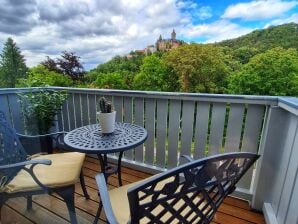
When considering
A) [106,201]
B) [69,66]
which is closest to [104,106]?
[106,201]

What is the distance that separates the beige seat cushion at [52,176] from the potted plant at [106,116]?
387mm

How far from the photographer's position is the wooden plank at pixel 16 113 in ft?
9.22

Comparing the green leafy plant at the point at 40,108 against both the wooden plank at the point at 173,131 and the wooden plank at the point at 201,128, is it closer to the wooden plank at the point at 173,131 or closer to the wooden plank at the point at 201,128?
the wooden plank at the point at 173,131

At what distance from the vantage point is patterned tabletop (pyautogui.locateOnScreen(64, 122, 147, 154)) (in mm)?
1406

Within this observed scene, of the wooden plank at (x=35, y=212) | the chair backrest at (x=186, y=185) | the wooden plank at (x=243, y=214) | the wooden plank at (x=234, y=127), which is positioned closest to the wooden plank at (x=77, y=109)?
the wooden plank at (x=35, y=212)

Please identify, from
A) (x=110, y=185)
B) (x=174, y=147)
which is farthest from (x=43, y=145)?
(x=174, y=147)

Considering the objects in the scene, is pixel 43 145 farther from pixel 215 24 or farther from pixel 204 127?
pixel 215 24

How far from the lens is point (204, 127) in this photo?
82.2 inches

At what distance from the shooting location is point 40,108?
2.81m

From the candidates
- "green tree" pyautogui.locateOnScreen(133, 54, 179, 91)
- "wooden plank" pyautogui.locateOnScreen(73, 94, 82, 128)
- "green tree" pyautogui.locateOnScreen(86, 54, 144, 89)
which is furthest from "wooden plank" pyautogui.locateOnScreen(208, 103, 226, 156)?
"green tree" pyautogui.locateOnScreen(133, 54, 179, 91)

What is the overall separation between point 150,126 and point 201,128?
2.01 ft

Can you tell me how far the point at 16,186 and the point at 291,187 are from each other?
72.2 inches

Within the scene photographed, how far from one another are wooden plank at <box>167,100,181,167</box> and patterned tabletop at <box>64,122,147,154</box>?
0.55 m

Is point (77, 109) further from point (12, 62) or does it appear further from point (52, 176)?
point (12, 62)
